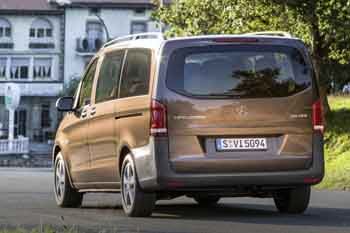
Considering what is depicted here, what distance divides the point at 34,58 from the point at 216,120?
71.2 meters

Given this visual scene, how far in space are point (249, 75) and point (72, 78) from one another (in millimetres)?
68760

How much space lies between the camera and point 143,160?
1088 cm

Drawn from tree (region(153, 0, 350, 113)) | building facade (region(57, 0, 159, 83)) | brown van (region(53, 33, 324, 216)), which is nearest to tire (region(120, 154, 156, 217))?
brown van (region(53, 33, 324, 216))

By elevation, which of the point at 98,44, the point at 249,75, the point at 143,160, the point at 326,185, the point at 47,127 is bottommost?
the point at 47,127

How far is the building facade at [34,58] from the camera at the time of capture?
80.8 metres

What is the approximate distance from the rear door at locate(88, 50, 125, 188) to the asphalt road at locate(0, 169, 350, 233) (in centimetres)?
49

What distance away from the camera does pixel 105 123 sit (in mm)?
12016

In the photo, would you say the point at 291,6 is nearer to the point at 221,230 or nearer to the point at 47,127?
the point at 221,230

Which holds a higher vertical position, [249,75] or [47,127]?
[249,75]

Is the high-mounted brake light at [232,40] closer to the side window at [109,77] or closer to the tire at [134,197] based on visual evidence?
the side window at [109,77]

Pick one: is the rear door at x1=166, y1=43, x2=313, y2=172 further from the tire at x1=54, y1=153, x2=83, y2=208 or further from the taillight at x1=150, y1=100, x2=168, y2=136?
the tire at x1=54, y1=153, x2=83, y2=208

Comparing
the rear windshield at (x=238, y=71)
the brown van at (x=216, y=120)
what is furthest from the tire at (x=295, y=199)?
the rear windshield at (x=238, y=71)

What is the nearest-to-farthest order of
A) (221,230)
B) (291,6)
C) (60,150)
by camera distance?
1. (221,230)
2. (60,150)
3. (291,6)

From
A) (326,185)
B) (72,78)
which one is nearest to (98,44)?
(72,78)
